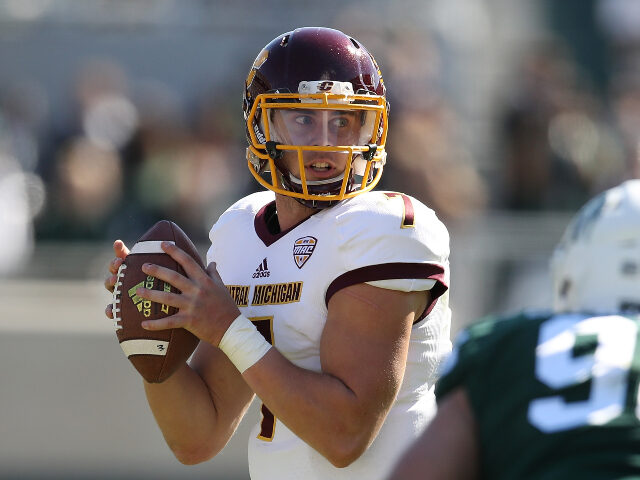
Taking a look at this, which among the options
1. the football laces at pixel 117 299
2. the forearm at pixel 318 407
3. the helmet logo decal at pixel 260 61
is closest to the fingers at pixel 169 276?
the football laces at pixel 117 299

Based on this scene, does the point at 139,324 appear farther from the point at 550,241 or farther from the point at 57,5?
the point at 57,5

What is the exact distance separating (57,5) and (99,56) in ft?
2.28

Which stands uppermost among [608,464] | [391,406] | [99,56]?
[608,464]

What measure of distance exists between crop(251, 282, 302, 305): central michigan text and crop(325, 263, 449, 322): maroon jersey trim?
0.30 ft

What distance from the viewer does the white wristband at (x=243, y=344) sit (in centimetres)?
263

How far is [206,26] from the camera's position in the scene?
30.4 feet

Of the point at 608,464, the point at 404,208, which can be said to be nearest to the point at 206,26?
the point at 404,208

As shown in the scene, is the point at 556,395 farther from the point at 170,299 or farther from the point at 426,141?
the point at 426,141

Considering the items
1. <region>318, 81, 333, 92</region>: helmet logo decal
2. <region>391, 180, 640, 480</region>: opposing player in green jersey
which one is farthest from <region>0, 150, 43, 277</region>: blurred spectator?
<region>391, 180, 640, 480</region>: opposing player in green jersey

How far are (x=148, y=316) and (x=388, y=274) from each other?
22.9 inches

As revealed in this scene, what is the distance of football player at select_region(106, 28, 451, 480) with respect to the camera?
2.61 metres

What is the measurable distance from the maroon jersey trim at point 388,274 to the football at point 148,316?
A: 1.13 feet

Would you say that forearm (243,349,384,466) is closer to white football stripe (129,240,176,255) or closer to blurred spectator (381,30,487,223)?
white football stripe (129,240,176,255)

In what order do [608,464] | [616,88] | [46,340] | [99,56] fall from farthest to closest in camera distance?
[616,88] < [99,56] < [46,340] < [608,464]
